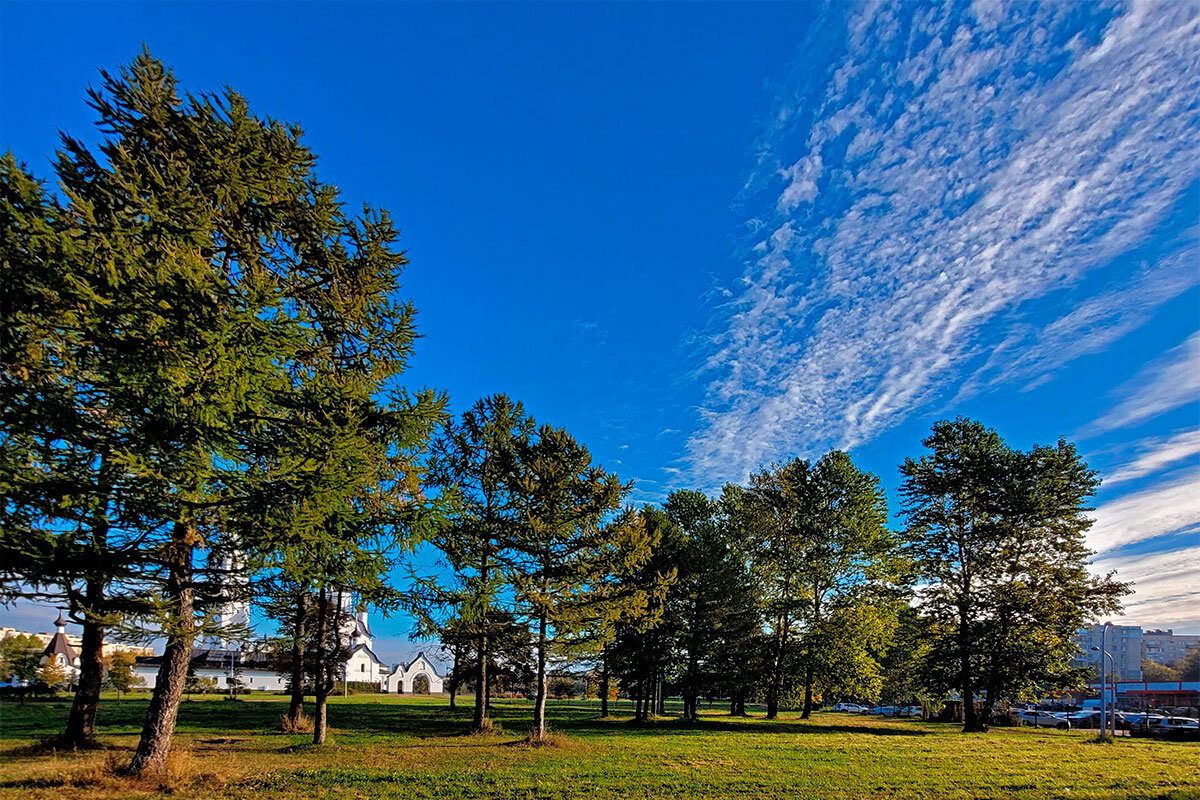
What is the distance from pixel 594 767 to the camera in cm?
1383

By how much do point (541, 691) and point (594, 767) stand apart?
6.80 metres

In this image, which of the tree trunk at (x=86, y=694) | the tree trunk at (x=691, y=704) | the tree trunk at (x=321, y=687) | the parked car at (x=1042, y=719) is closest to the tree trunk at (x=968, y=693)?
the tree trunk at (x=691, y=704)

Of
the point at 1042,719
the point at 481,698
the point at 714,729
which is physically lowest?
the point at 1042,719

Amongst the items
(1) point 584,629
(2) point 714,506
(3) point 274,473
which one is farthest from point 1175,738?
(3) point 274,473

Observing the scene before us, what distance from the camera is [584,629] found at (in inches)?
828

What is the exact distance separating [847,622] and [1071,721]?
899 inches

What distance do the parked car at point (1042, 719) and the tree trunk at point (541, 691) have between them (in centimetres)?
3703

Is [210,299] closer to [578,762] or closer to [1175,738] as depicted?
[578,762]

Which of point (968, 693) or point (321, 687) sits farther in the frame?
point (968, 693)

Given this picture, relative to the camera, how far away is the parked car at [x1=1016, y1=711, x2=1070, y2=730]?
124 feet

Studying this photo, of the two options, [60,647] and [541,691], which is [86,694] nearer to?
[541,691]

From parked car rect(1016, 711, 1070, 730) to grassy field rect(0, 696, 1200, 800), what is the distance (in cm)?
2046

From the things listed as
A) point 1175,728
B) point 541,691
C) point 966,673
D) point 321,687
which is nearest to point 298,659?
point 321,687

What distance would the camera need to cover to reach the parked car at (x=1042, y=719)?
37731mm
